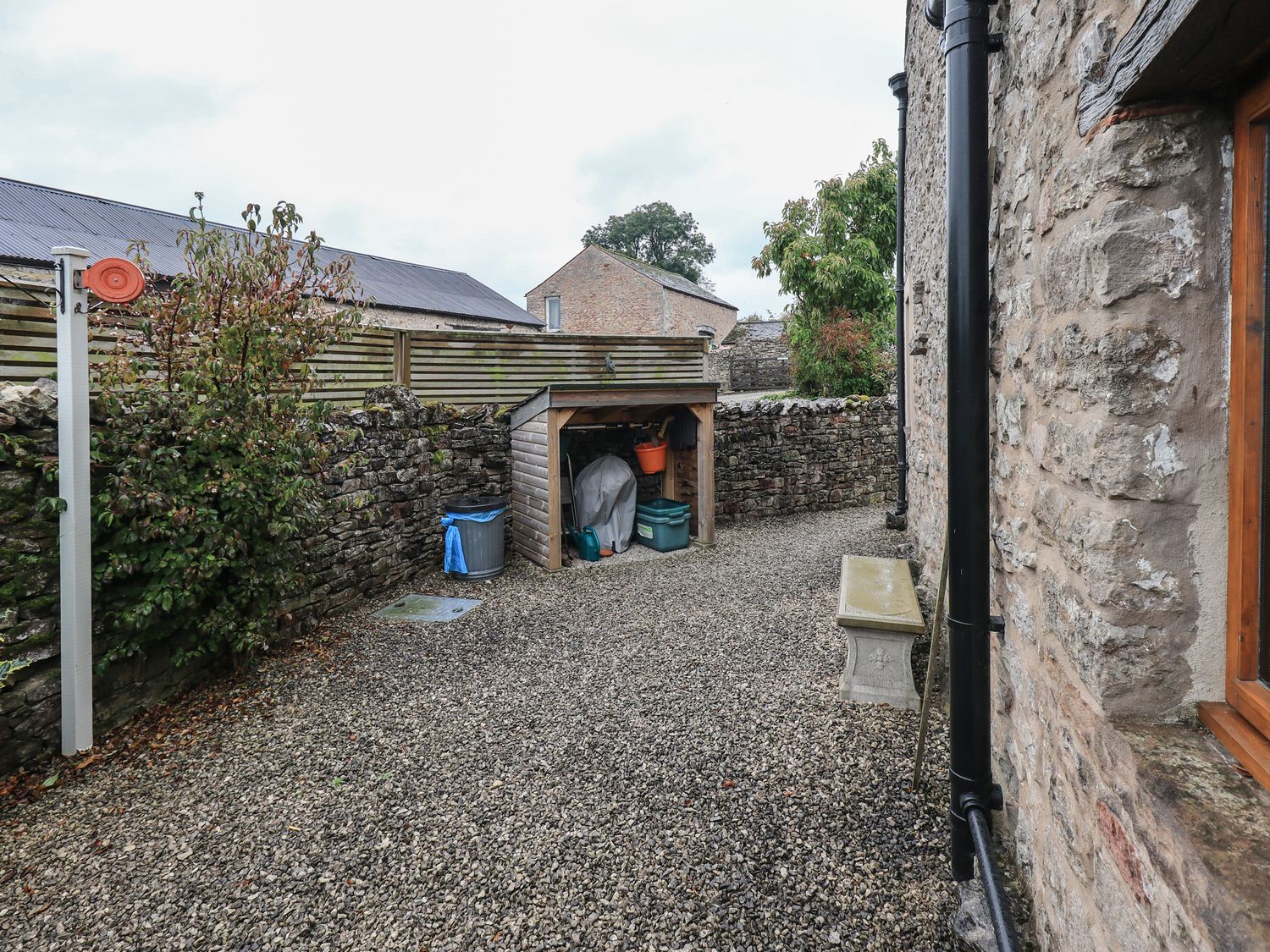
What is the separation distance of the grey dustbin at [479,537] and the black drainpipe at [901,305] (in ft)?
16.8

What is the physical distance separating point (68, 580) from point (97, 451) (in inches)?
27.6

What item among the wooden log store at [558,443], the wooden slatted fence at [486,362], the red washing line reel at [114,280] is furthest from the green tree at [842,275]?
the red washing line reel at [114,280]

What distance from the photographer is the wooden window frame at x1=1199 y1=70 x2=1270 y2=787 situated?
3.63 ft

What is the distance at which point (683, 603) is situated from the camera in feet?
18.7

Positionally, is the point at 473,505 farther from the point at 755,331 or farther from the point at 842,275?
the point at 755,331

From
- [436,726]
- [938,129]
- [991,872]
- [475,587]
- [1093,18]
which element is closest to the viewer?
[1093,18]

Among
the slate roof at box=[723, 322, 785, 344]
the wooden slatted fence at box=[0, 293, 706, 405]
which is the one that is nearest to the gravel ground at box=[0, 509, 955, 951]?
the wooden slatted fence at box=[0, 293, 706, 405]

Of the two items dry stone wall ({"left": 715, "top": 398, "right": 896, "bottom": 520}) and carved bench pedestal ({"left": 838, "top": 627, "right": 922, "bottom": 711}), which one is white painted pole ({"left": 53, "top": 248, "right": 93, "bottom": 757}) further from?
dry stone wall ({"left": 715, "top": 398, "right": 896, "bottom": 520})

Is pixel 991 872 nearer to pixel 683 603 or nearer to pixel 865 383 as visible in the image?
pixel 683 603

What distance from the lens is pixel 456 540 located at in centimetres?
650

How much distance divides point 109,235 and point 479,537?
1574 cm

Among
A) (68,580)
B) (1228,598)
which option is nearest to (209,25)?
(68,580)

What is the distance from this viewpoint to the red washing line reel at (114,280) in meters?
3.12

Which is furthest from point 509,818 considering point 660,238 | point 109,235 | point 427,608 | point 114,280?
point 660,238
